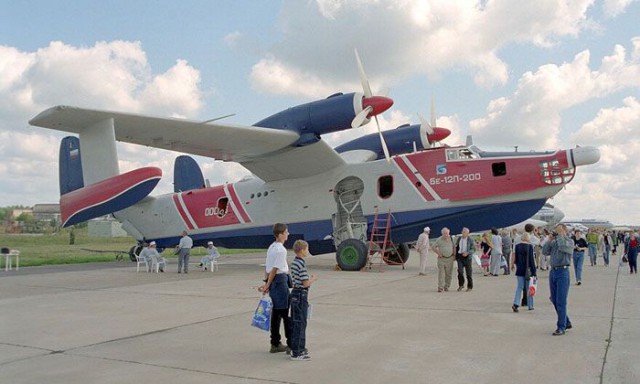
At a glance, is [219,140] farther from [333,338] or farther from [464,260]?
[333,338]

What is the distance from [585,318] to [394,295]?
390 cm

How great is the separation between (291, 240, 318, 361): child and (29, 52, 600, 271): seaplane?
882 centimetres

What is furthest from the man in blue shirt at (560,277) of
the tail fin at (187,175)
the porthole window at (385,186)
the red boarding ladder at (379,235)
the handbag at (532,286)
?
the tail fin at (187,175)

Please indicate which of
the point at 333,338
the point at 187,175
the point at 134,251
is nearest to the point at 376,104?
the point at 333,338

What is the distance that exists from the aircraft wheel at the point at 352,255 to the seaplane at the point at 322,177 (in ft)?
0.12

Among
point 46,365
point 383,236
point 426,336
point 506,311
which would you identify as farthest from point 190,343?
point 383,236

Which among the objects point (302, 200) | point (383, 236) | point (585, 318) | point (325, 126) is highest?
point (325, 126)

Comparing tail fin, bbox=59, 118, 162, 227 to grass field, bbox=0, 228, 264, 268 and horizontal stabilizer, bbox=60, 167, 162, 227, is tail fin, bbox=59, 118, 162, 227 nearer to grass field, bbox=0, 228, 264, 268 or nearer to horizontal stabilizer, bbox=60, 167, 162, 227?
horizontal stabilizer, bbox=60, 167, 162, 227

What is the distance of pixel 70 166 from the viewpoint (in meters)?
20.1

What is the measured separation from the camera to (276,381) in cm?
496

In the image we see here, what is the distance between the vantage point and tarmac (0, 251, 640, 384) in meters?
5.20

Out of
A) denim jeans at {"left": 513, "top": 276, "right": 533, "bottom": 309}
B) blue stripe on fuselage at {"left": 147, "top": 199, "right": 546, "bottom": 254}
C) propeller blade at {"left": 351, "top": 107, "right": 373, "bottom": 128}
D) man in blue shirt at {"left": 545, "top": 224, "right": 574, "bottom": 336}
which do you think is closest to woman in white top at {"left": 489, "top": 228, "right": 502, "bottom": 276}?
blue stripe on fuselage at {"left": 147, "top": 199, "right": 546, "bottom": 254}

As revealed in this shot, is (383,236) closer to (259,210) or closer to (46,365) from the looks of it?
(259,210)

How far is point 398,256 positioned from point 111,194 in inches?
423
